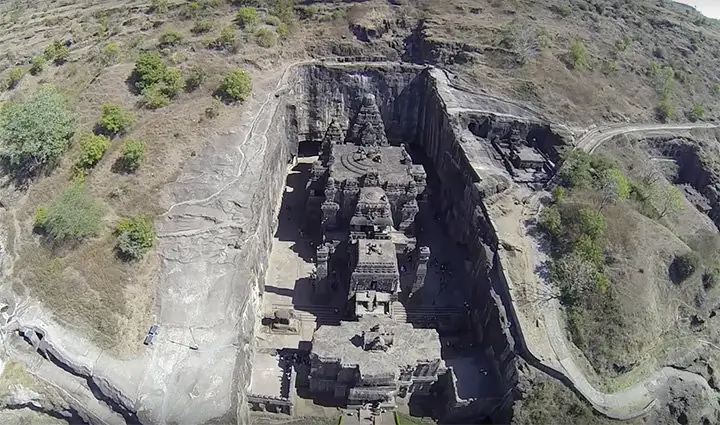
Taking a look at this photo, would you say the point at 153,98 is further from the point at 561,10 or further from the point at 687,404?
the point at 561,10

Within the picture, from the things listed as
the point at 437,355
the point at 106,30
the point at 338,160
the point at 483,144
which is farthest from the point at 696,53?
the point at 106,30

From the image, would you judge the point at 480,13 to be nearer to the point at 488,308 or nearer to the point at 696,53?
the point at 696,53

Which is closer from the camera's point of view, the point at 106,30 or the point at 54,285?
the point at 54,285

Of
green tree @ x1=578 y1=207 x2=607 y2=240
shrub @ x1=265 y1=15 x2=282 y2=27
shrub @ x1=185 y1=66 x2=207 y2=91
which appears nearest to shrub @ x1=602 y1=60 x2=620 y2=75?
green tree @ x1=578 y1=207 x2=607 y2=240

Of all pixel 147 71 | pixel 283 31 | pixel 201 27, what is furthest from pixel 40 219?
pixel 283 31

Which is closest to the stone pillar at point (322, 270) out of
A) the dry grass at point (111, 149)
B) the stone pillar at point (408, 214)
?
Answer: the stone pillar at point (408, 214)

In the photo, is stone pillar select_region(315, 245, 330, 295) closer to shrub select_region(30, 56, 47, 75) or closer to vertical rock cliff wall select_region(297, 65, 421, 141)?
vertical rock cliff wall select_region(297, 65, 421, 141)
